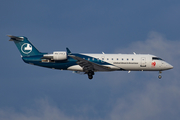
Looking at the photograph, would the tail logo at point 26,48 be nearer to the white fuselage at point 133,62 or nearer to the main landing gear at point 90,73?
the white fuselage at point 133,62

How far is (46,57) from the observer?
156ft

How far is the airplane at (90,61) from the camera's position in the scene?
47.8 m

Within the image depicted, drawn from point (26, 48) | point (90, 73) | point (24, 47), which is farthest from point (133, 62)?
point (24, 47)

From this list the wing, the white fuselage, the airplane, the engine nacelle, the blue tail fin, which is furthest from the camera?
the blue tail fin

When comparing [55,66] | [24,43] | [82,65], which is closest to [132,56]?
[82,65]

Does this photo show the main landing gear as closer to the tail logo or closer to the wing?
the wing

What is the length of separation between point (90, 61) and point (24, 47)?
10385mm

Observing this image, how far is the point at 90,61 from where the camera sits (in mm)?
48375

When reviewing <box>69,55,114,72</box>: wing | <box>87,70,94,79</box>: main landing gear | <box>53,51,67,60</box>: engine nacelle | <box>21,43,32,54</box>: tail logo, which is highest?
<box>21,43,32,54</box>: tail logo

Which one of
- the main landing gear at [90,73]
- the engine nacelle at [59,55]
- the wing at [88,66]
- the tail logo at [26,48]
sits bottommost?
the main landing gear at [90,73]

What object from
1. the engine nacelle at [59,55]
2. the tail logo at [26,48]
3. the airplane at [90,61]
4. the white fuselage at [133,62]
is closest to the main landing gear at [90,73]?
the airplane at [90,61]

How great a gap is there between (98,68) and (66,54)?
5.16 metres

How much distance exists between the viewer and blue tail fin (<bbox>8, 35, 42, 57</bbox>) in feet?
162

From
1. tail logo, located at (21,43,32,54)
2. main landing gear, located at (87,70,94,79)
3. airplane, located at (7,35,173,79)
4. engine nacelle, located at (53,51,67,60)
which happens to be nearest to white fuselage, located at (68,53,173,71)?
airplane, located at (7,35,173,79)
